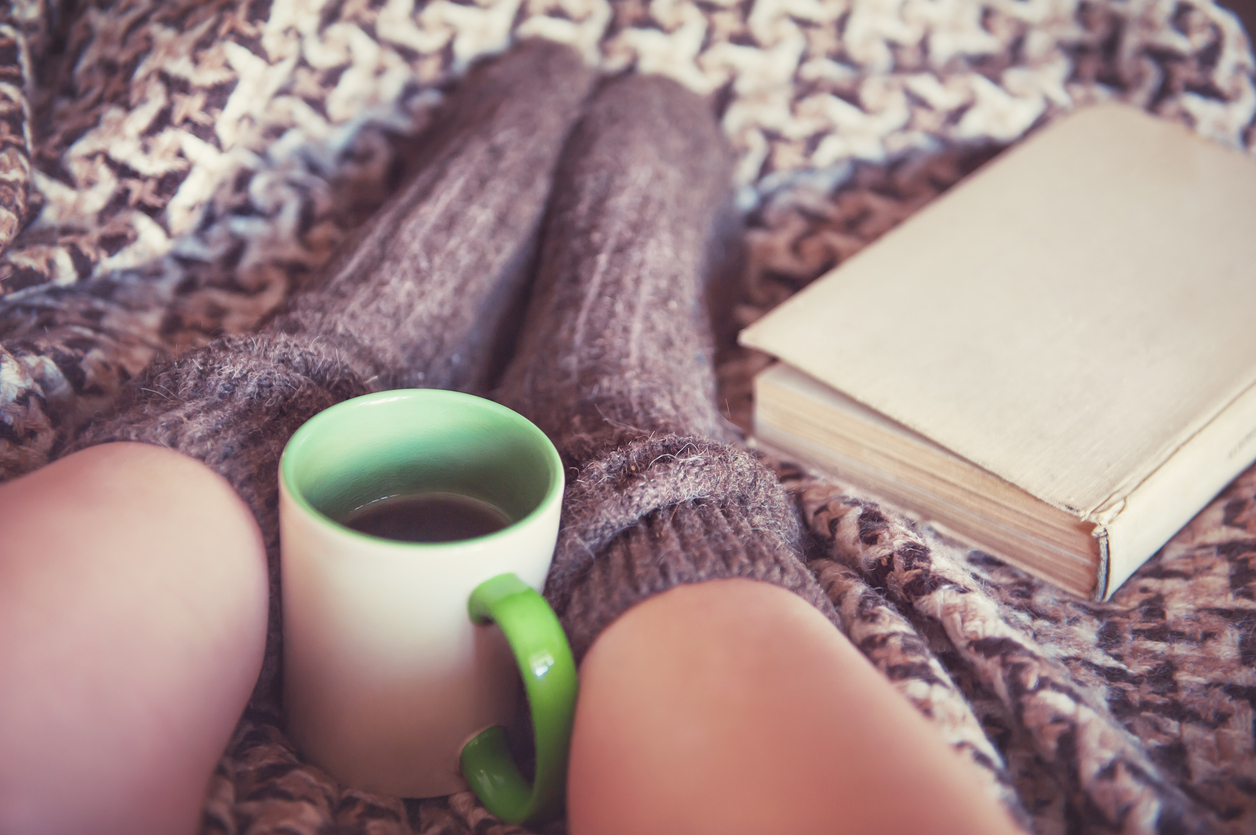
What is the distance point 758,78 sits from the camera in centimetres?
81

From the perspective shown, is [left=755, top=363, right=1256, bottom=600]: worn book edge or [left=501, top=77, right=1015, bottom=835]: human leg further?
[left=755, top=363, right=1256, bottom=600]: worn book edge

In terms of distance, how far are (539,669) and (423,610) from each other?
1.8 inches

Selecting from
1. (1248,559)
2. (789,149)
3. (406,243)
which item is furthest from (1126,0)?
(406,243)

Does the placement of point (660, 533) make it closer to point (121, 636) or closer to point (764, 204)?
point (121, 636)

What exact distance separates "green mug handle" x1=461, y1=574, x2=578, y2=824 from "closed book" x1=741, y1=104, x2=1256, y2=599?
0.86ft

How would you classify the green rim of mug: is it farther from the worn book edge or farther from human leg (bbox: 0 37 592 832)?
the worn book edge

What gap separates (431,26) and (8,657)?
63cm

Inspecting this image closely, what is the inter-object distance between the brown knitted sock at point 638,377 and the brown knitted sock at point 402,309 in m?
0.03

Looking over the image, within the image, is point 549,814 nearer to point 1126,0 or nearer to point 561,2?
point 561,2

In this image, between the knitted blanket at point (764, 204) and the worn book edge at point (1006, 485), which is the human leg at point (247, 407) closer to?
the knitted blanket at point (764, 204)

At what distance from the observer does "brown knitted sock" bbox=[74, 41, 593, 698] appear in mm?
394

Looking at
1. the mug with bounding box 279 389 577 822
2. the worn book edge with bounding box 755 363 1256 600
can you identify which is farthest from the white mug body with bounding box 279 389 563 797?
the worn book edge with bounding box 755 363 1256 600

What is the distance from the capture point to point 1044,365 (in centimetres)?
Answer: 52

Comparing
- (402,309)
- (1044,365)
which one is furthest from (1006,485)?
(402,309)
